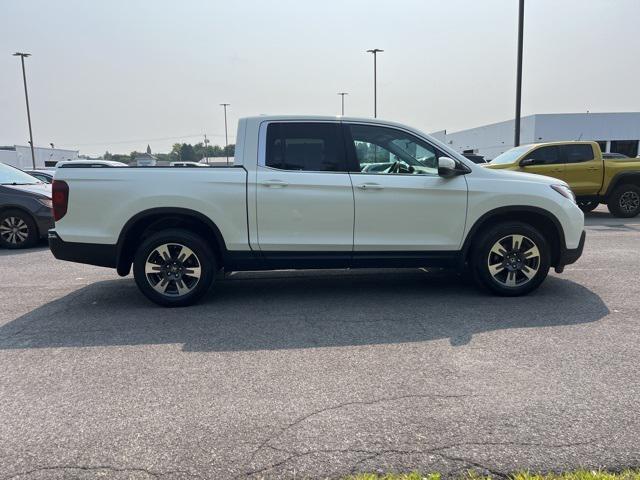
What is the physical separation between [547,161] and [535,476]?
1132 centimetres

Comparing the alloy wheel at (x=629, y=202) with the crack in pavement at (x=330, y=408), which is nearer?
the crack in pavement at (x=330, y=408)

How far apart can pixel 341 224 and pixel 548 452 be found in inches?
116

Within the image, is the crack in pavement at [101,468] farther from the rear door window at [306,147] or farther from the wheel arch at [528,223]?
the wheel arch at [528,223]

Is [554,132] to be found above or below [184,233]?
above

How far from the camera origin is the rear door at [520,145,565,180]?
467 inches

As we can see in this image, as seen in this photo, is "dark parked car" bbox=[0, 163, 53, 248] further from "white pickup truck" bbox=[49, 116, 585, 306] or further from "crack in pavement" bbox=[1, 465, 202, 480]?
"crack in pavement" bbox=[1, 465, 202, 480]

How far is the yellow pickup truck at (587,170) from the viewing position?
467 inches

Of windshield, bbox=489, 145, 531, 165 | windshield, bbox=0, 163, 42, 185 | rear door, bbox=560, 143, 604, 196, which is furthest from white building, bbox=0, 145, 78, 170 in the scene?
rear door, bbox=560, 143, 604, 196

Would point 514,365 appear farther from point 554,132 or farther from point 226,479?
point 554,132

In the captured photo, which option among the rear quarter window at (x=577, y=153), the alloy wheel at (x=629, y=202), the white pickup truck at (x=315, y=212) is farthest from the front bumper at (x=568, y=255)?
the alloy wheel at (x=629, y=202)

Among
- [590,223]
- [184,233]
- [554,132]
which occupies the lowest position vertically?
[590,223]

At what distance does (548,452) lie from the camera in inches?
95.7

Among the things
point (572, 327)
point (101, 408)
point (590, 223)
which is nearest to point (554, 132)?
point (590, 223)

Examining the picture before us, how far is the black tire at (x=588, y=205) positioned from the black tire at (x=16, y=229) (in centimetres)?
1287
